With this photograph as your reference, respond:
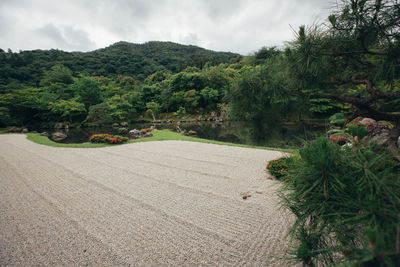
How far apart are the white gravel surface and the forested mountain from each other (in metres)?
31.4

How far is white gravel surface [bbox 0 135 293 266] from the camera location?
1.87 meters

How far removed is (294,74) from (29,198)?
4.70m

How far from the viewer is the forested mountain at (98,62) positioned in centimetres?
3019

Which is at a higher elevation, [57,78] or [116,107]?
[57,78]

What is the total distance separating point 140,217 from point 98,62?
59760mm

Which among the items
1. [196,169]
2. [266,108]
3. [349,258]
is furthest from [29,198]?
[349,258]

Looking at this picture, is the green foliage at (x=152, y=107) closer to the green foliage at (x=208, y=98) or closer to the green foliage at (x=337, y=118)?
the green foliage at (x=208, y=98)

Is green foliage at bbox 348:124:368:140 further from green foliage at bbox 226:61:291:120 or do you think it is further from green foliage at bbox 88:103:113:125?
green foliage at bbox 88:103:113:125

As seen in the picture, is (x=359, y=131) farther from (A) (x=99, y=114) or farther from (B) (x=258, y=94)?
(A) (x=99, y=114)

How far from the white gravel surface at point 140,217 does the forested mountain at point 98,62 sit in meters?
31.4

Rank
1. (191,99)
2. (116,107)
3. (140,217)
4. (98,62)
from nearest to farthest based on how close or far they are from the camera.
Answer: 1. (140,217)
2. (116,107)
3. (191,99)
4. (98,62)

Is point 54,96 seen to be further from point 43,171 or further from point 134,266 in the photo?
point 134,266

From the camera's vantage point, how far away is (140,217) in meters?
2.56

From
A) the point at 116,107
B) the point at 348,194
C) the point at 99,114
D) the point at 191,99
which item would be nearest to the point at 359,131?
the point at 348,194
